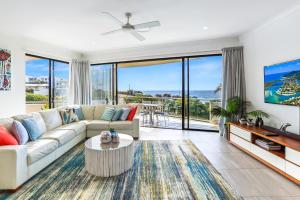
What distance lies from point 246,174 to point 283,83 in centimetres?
185

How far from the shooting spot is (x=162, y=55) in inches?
231

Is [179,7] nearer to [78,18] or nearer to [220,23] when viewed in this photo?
[220,23]

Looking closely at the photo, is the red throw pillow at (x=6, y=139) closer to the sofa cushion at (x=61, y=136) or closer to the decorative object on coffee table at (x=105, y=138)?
the sofa cushion at (x=61, y=136)

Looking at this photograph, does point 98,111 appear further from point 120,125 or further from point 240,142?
point 240,142

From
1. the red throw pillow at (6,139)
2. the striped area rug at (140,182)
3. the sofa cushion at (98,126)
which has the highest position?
the red throw pillow at (6,139)

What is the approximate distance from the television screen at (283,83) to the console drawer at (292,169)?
1.11 m

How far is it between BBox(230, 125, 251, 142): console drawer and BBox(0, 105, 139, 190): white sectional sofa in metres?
2.28

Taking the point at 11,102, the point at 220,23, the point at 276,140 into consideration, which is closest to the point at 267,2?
the point at 220,23

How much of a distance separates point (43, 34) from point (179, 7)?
343 cm

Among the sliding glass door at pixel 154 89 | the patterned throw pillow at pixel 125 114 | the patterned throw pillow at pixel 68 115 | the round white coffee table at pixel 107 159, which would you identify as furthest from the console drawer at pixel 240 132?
the patterned throw pillow at pixel 68 115

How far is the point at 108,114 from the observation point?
4996mm

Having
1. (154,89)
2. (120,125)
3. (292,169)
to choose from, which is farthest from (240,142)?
(154,89)

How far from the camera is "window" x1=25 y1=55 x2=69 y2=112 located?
5.47m

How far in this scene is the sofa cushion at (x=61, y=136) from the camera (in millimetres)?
3355
